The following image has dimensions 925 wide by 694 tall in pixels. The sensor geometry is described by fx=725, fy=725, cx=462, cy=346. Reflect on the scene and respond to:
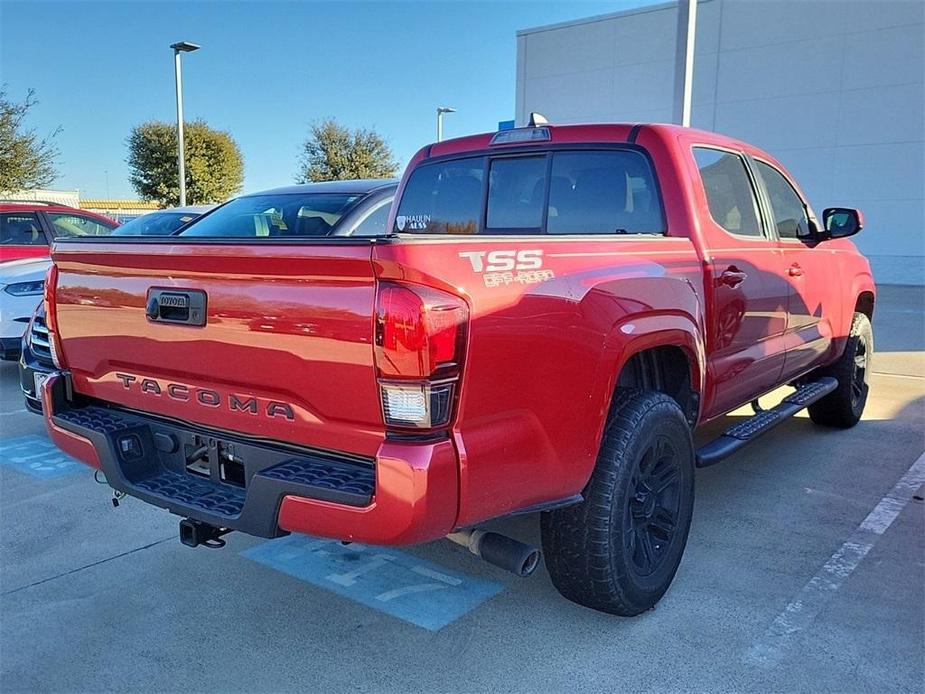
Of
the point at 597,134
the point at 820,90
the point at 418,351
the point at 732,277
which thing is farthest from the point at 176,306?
the point at 820,90

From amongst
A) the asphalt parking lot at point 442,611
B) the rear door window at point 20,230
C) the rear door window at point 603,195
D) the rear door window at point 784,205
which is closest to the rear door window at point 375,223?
the rear door window at point 603,195

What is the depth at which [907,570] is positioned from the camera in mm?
3287

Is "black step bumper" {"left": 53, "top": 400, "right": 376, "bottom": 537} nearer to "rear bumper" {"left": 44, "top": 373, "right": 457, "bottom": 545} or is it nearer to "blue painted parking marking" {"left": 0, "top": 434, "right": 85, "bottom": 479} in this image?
"rear bumper" {"left": 44, "top": 373, "right": 457, "bottom": 545}

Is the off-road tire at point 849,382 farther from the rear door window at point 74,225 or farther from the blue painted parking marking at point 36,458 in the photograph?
the rear door window at point 74,225

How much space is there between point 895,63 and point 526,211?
19951mm

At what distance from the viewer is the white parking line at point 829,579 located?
2.68 meters

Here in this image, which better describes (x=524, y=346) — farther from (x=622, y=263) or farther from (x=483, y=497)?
(x=622, y=263)

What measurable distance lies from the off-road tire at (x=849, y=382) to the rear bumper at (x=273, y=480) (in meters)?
4.31

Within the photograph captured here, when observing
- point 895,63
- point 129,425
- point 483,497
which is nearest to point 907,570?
point 483,497

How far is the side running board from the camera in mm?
3330

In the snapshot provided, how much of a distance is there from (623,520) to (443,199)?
217cm

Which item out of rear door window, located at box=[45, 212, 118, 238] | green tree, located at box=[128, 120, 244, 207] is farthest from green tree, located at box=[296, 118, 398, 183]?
rear door window, located at box=[45, 212, 118, 238]

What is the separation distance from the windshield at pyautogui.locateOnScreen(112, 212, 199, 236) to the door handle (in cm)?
624

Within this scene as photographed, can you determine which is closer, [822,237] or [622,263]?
[622,263]
